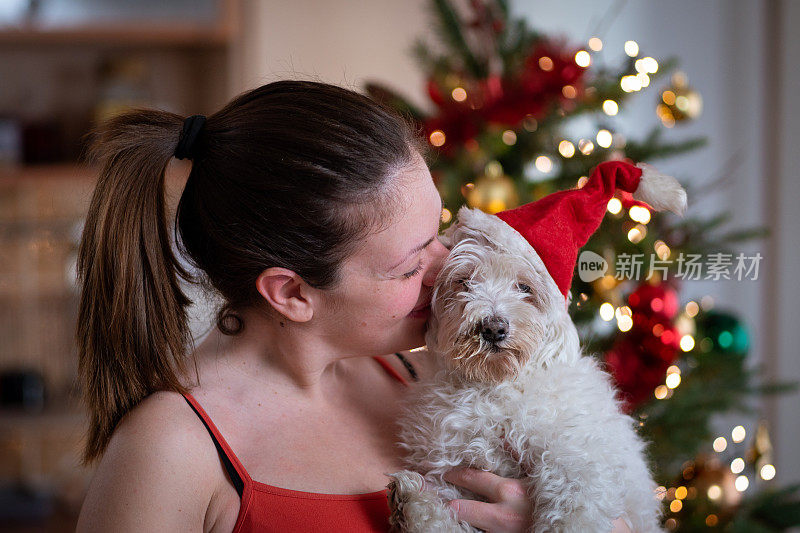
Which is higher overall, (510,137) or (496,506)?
(510,137)

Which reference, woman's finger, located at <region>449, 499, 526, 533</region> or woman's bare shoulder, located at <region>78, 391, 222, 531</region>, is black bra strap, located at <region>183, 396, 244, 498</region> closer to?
woman's bare shoulder, located at <region>78, 391, 222, 531</region>

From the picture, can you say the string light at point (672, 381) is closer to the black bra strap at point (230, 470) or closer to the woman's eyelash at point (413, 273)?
the woman's eyelash at point (413, 273)

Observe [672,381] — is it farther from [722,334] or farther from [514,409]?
[514,409]

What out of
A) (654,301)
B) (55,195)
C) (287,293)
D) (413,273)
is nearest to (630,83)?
(654,301)

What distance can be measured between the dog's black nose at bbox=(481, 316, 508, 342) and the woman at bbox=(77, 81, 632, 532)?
0.13 m

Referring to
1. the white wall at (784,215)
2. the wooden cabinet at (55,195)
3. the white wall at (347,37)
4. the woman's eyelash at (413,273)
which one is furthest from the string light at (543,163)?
the wooden cabinet at (55,195)

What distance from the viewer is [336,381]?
1.09 m

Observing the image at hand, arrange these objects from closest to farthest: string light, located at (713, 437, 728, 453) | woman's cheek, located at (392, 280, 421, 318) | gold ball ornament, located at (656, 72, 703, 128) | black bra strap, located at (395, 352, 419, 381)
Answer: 1. woman's cheek, located at (392, 280, 421, 318)
2. black bra strap, located at (395, 352, 419, 381)
3. gold ball ornament, located at (656, 72, 703, 128)
4. string light, located at (713, 437, 728, 453)

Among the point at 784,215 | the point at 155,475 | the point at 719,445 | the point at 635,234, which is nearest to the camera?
the point at 155,475

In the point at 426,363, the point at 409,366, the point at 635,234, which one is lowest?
the point at 409,366

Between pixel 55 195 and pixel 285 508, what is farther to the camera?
pixel 55 195

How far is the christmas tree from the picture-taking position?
142 centimetres

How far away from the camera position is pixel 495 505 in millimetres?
848

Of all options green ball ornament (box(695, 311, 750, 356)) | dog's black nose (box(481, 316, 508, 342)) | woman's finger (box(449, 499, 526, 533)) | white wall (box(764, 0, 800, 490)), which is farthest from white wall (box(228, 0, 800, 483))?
woman's finger (box(449, 499, 526, 533))
